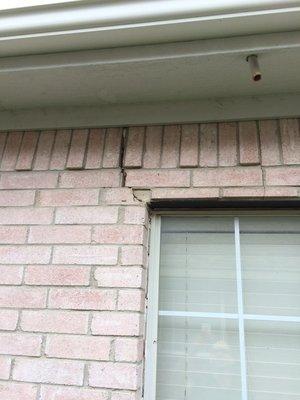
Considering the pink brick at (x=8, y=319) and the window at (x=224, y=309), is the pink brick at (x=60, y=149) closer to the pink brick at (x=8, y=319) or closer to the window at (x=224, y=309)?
the window at (x=224, y=309)

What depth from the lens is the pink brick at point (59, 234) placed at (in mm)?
1792

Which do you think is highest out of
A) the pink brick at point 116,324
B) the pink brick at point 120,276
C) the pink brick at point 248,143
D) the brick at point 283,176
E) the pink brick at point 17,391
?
the pink brick at point 248,143

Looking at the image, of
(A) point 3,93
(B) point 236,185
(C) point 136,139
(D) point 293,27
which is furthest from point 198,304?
(A) point 3,93

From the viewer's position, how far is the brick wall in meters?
1.62

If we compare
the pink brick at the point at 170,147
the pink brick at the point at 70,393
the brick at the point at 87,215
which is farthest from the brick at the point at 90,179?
the pink brick at the point at 70,393

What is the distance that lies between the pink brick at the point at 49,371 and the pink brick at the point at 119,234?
0.52 m

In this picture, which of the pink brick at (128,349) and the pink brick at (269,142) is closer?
the pink brick at (128,349)

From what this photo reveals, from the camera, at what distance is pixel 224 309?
1728mm

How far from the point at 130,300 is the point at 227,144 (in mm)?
820

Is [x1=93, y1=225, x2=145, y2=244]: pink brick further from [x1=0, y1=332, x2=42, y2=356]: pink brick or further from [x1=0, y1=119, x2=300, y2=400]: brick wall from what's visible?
[x1=0, y1=332, x2=42, y2=356]: pink brick

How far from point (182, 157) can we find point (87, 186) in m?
0.47

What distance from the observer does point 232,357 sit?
1.67 m

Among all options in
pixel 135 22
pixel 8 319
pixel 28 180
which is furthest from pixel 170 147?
pixel 8 319

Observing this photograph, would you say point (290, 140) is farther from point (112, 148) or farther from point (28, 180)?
point (28, 180)
